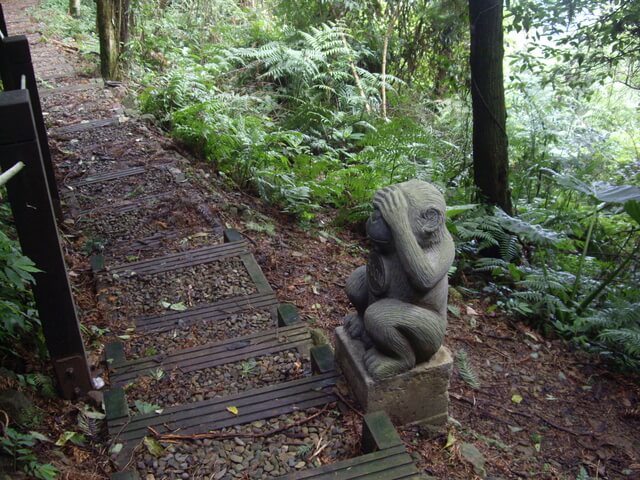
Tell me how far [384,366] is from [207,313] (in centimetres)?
157

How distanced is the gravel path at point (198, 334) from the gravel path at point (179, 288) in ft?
0.87

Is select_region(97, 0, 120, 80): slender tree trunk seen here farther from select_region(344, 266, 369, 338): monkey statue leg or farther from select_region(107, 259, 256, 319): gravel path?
select_region(344, 266, 369, 338): monkey statue leg

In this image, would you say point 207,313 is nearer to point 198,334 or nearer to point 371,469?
point 198,334

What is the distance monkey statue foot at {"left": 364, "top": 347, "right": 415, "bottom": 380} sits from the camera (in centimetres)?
268

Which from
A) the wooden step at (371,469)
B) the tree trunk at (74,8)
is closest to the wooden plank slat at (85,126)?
the wooden step at (371,469)

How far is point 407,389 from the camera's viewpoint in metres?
2.78

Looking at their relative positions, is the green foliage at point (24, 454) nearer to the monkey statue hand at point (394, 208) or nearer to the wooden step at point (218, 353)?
the wooden step at point (218, 353)

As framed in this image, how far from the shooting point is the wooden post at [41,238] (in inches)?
95.3

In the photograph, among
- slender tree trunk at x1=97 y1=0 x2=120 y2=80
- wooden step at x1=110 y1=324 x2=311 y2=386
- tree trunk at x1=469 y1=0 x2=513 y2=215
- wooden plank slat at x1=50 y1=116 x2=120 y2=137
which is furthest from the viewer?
slender tree trunk at x1=97 y1=0 x2=120 y2=80

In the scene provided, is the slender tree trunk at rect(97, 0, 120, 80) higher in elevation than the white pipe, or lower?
lower

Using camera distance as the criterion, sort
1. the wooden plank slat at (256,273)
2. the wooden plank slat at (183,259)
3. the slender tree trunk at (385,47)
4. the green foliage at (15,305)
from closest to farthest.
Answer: the green foliage at (15,305) < the wooden plank slat at (256,273) < the wooden plank slat at (183,259) < the slender tree trunk at (385,47)

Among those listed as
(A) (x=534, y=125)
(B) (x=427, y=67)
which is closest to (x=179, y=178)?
(A) (x=534, y=125)

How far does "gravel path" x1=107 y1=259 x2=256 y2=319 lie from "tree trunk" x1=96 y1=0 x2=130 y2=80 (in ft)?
20.6

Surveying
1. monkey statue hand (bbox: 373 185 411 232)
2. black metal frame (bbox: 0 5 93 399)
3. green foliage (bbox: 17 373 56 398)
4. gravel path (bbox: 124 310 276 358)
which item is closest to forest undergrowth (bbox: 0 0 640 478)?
green foliage (bbox: 17 373 56 398)
